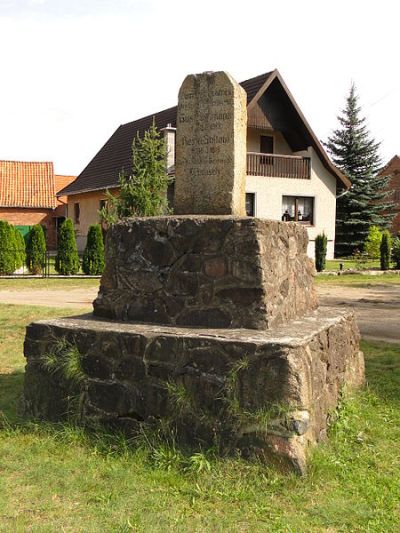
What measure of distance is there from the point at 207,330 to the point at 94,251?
15254 millimetres

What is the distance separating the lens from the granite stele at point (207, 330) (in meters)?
3.62

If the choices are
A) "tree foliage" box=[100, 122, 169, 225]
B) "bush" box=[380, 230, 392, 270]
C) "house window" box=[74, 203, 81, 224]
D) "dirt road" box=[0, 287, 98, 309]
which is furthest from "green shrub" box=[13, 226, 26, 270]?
"bush" box=[380, 230, 392, 270]

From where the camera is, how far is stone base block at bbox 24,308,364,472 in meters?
3.54

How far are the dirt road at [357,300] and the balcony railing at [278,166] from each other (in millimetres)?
9215

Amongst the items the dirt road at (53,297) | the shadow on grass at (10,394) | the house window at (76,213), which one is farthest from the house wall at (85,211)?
the shadow on grass at (10,394)

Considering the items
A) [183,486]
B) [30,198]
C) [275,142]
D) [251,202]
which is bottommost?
[183,486]

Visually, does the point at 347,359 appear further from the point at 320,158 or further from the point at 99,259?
the point at 320,158

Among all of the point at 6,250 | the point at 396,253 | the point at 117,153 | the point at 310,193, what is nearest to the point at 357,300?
the point at 6,250

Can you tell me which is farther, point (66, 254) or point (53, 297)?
point (66, 254)

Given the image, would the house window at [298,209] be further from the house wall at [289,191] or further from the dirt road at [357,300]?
the dirt road at [357,300]

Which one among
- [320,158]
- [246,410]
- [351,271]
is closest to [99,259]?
[351,271]

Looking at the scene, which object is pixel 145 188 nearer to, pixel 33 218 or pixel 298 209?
pixel 298 209

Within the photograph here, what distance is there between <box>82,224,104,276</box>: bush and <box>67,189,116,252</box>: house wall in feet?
27.1

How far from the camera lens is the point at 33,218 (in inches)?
1272
